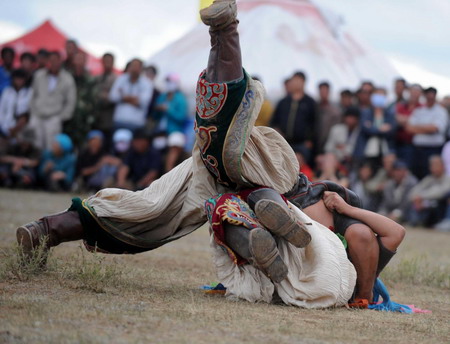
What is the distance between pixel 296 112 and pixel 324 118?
58 centimetres

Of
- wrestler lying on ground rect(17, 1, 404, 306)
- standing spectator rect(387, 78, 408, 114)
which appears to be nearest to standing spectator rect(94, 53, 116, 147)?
standing spectator rect(387, 78, 408, 114)

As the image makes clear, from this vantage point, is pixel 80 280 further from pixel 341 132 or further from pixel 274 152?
pixel 341 132

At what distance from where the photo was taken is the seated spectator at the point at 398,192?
12.0 meters

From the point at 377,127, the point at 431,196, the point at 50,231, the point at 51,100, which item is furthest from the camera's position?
the point at 51,100

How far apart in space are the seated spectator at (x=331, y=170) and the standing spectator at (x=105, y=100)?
3.65 meters

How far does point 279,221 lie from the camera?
13.5 ft

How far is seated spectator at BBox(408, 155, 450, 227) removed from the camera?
11.7 m

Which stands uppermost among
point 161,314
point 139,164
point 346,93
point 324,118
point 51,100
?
point 346,93

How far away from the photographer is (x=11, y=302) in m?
3.66

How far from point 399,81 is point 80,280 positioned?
8.86 metres

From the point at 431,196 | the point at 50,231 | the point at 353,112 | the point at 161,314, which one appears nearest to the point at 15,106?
the point at 353,112

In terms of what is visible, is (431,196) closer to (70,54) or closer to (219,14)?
(70,54)

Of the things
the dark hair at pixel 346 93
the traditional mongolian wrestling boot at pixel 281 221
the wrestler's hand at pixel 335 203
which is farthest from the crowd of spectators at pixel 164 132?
the traditional mongolian wrestling boot at pixel 281 221

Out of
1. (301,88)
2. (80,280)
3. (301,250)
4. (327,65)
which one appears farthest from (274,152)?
(327,65)
